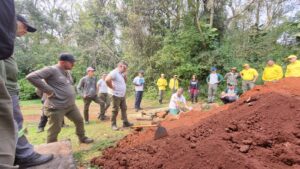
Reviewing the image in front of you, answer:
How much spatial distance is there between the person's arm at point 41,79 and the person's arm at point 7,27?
375cm

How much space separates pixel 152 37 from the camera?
802 inches

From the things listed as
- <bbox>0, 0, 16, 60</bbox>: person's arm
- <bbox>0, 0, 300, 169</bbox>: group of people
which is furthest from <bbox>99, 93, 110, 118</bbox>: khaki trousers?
<bbox>0, 0, 16, 60</bbox>: person's arm

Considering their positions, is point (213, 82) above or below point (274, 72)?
below

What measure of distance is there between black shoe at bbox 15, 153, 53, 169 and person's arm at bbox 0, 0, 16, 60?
238 cm

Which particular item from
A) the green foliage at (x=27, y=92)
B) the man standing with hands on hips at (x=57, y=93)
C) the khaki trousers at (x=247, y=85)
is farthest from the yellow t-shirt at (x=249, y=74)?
the green foliage at (x=27, y=92)

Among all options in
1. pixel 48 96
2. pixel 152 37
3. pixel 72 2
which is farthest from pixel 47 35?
pixel 48 96

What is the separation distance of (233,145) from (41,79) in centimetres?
315

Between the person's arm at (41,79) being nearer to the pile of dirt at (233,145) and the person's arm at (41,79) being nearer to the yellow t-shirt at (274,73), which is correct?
the pile of dirt at (233,145)

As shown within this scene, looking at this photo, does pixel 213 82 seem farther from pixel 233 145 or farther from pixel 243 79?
pixel 233 145

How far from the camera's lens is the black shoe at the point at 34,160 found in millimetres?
3338

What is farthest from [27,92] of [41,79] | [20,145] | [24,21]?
[20,145]

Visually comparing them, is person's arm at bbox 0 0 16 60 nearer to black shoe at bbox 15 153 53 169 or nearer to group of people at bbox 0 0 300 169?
group of people at bbox 0 0 300 169

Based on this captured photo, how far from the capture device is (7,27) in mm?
1260

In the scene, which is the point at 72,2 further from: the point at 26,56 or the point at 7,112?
the point at 7,112
